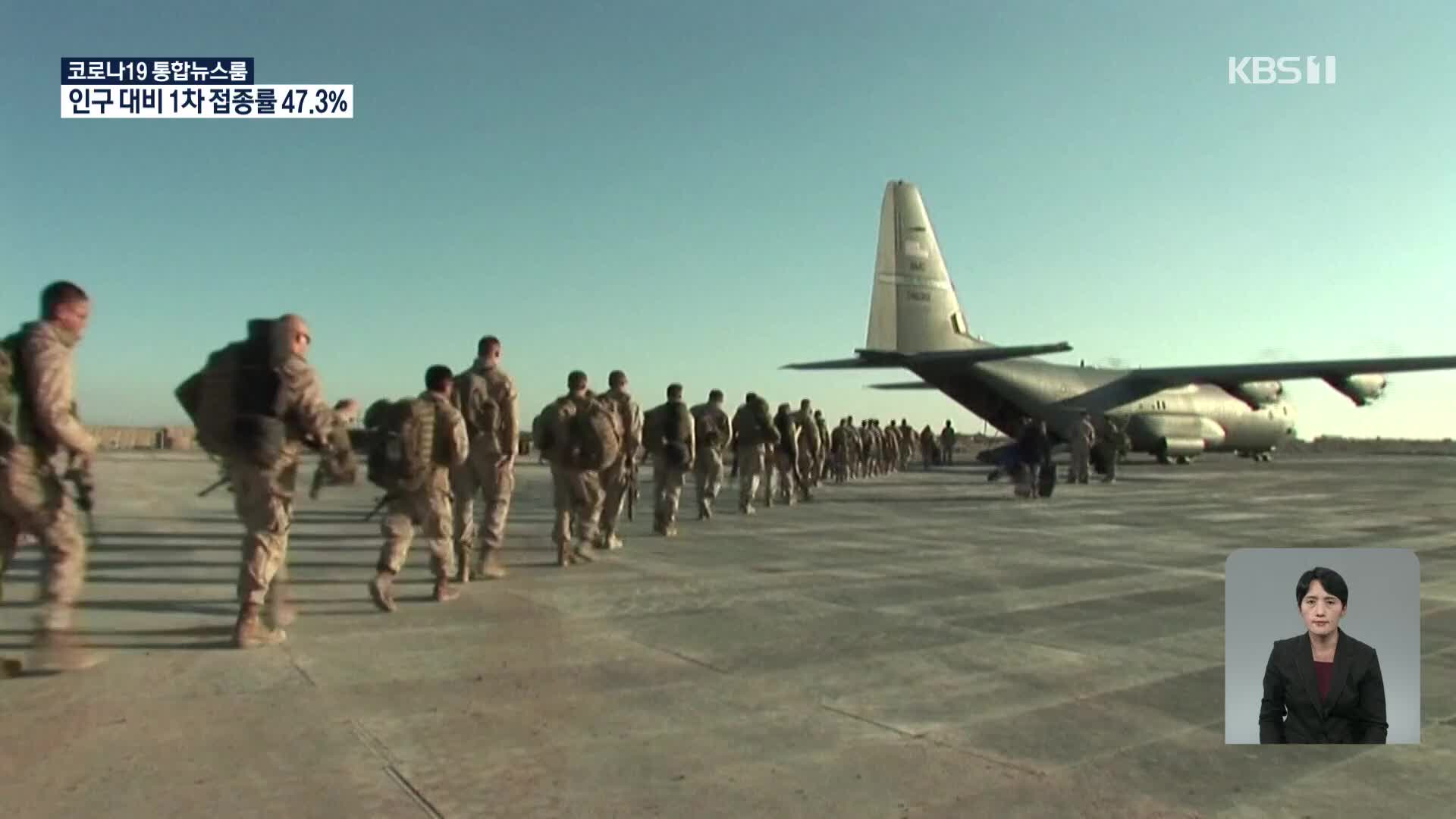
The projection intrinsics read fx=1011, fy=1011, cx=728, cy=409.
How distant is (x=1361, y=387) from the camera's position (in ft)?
117

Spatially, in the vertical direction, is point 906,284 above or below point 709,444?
above

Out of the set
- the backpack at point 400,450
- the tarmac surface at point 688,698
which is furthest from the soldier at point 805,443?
the backpack at point 400,450

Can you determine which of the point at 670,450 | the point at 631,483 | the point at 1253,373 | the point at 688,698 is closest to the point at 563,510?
the point at 670,450

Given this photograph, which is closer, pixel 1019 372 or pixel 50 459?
pixel 50 459

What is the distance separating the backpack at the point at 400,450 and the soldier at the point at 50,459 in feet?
5.47

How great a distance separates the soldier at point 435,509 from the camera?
6.19 meters

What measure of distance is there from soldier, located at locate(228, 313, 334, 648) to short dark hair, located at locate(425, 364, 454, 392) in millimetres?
1234

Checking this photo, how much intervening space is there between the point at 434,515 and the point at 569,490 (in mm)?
2254

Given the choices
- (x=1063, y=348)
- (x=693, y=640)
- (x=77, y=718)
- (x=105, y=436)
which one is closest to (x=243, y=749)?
(x=77, y=718)

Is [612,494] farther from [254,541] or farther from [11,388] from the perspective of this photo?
[11,388]

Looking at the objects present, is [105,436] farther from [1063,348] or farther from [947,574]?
[947,574]

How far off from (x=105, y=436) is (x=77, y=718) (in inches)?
2800

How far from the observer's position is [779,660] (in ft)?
16.7

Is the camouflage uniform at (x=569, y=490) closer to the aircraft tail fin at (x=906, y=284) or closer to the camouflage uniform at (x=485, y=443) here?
the camouflage uniform at (x=485, y=443)
